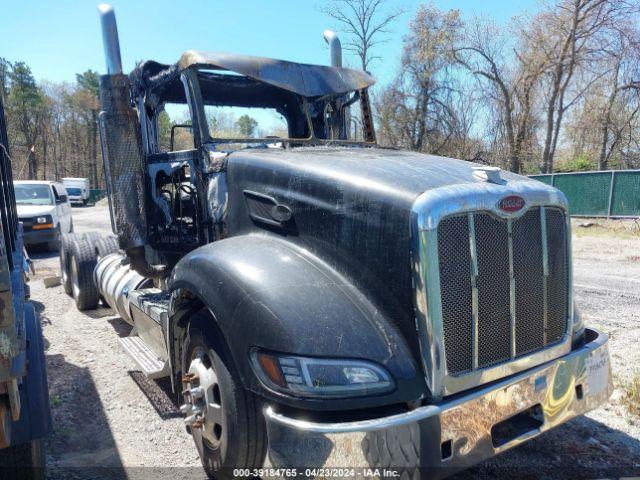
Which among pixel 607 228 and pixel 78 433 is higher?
pixel 78 433

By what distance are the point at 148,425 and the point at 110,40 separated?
343cm

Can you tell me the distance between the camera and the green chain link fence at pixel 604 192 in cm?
1678

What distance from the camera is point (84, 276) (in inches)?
263

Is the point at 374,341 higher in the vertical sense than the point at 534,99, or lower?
lower

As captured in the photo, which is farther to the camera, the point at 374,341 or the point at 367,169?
the point at 367,169

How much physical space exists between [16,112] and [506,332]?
58472 mm

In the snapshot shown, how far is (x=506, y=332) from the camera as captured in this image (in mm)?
2469

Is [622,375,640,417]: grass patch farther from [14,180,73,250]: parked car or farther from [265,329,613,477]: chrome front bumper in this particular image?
[14,180,73,250]: parked car

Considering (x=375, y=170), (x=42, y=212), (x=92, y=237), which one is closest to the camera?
(x=375, y=170)

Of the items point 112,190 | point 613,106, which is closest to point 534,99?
point 613,106

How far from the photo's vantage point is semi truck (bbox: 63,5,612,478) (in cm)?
212

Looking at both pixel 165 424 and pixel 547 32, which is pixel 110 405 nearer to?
pixel 165 424

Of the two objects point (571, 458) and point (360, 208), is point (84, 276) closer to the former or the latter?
point (360, 208)

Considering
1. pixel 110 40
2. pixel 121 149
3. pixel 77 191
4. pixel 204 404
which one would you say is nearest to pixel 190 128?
pixel 121 149
